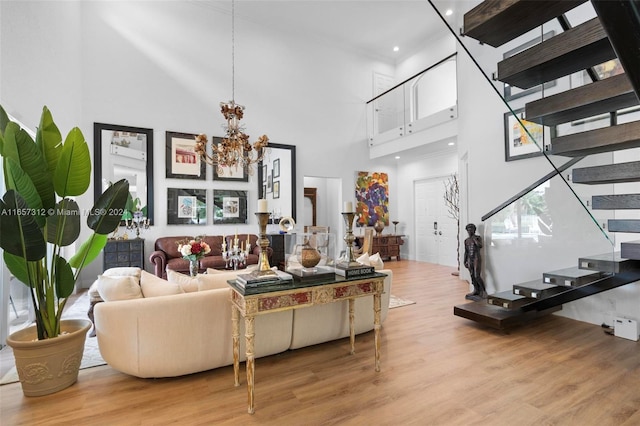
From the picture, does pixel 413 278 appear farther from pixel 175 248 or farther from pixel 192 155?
pixel 192 155

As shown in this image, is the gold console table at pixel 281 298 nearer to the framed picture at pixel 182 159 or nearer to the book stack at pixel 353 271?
the book stack at pixel 353 271

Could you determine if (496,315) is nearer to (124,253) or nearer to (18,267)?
(18,267)

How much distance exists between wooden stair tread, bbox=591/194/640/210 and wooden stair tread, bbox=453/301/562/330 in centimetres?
136

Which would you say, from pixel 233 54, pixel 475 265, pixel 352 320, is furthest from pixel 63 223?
pixel 233 54

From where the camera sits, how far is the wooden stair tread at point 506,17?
5.27 ft

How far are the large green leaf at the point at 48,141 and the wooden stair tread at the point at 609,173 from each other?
4222mm

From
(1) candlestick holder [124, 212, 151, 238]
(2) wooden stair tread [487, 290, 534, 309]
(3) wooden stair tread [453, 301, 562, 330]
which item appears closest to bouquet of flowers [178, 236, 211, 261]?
(1) candlestick holder [124, 212, 151, 238]

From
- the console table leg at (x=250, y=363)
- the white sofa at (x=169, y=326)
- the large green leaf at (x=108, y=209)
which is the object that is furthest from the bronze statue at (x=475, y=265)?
the large green leaf at (x=108, y=209)

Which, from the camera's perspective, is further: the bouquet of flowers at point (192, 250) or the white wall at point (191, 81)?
the white wall at point (191, 81)

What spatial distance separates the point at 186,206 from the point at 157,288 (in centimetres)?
425

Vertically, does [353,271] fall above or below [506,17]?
below

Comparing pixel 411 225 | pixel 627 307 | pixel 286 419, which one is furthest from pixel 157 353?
pixel 411 225

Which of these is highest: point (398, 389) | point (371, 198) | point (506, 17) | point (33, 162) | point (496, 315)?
point (506, 17)

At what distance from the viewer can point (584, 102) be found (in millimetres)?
2057
